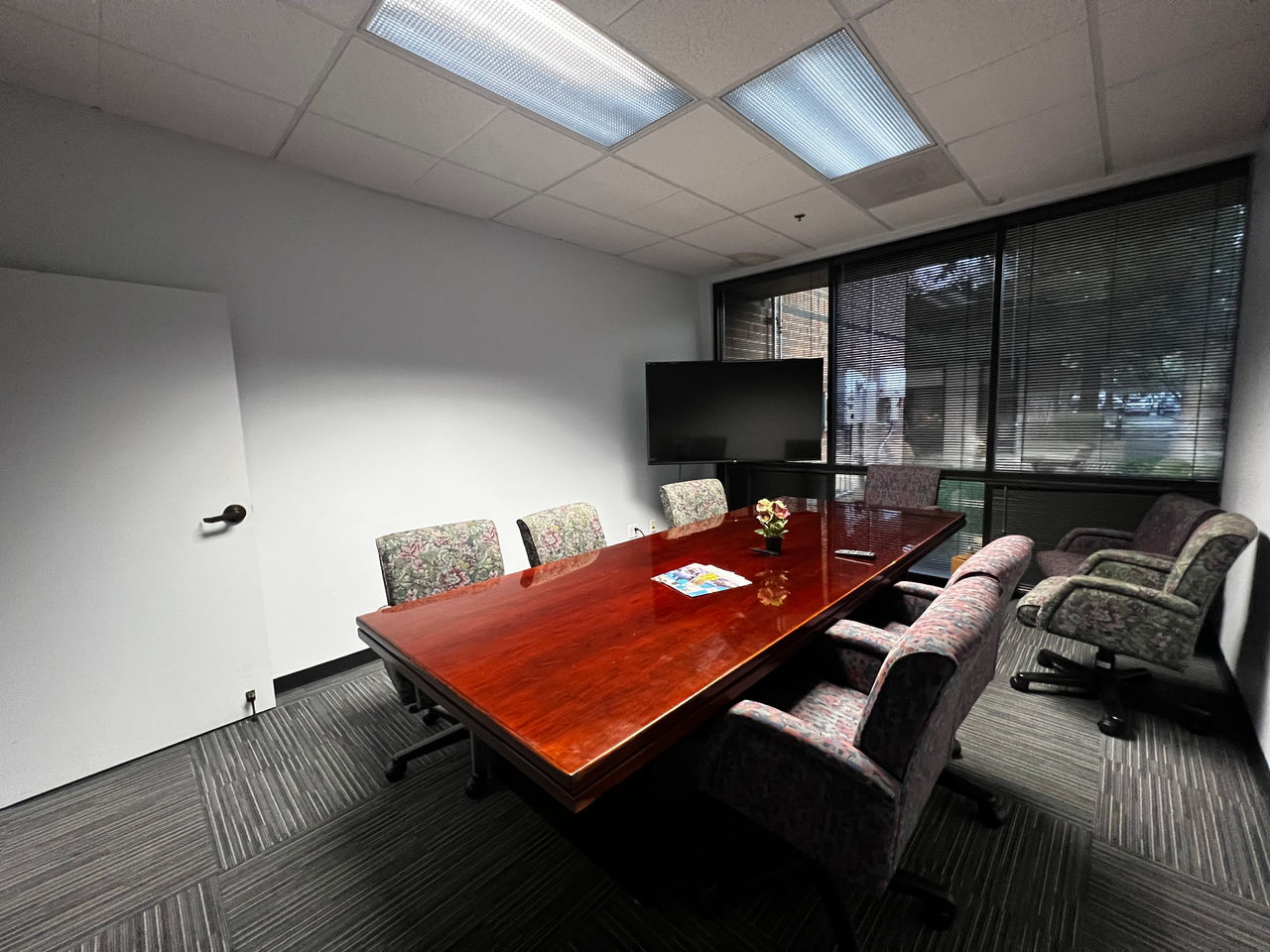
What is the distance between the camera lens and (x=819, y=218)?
359cm

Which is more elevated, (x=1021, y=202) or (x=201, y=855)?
A: (x=1021, y=202)

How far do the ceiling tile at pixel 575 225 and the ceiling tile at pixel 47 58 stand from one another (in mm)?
1875

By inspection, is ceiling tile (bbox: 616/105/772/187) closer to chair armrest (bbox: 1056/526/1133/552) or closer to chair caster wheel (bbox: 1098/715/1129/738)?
chair armrest (bbox: 1056/526/1133/552)

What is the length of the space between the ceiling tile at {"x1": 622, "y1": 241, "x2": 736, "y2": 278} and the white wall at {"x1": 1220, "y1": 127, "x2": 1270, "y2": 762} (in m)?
3.06

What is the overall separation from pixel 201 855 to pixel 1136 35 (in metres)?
4.25

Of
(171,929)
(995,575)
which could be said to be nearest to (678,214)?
(995,575)

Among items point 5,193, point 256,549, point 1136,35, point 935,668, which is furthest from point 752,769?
point 5,193

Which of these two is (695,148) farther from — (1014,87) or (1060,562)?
(1060,562)

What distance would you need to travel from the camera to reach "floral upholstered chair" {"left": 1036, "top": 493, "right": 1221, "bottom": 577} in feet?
8.38

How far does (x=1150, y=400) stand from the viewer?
3115mm

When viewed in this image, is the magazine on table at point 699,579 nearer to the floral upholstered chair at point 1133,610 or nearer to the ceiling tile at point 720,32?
the floral upholstered chair at point 1133,610

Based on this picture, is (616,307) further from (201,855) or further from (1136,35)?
(201,855)

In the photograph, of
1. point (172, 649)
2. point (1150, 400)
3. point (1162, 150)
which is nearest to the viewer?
point (172, 649)

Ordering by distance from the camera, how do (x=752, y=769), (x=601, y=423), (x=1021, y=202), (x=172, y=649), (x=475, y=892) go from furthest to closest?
(x=601, y=423)
(x=1021, y=202)
(x=172, y=649)
(x=475, y=892)
(x=752, y=769)
